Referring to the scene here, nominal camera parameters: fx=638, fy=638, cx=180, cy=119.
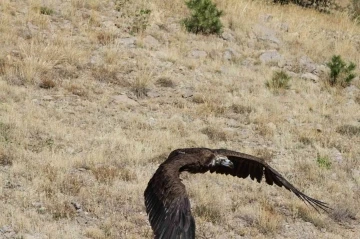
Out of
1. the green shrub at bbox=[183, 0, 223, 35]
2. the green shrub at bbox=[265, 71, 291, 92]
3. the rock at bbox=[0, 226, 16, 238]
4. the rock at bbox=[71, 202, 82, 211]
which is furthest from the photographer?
the green shrub at bbox=[183, 0, 223, 35]

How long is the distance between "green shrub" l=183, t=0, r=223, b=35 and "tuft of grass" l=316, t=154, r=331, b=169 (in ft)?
19.4

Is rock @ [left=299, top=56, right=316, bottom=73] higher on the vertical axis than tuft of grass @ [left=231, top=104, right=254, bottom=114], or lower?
higher

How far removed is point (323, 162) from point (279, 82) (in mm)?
3524

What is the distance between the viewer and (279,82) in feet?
42.5

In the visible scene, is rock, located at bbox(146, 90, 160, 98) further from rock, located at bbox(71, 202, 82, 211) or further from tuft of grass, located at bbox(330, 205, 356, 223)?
rock, located at bbox(71, 202, 82, 211)

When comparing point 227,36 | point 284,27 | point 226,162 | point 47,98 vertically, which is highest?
point 226,162

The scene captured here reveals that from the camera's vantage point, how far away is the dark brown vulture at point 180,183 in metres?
4.31

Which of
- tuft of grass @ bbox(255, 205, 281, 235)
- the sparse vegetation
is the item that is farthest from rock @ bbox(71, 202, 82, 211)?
the sparse vegetation

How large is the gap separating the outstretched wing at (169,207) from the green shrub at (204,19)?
33.0ft

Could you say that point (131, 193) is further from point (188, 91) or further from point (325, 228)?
point (188, 91)

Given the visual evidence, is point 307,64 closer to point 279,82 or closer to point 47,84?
point 279,82

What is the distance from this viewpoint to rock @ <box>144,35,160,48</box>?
13.8 m

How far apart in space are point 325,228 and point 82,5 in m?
8.99

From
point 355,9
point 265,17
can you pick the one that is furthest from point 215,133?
point 355,9
